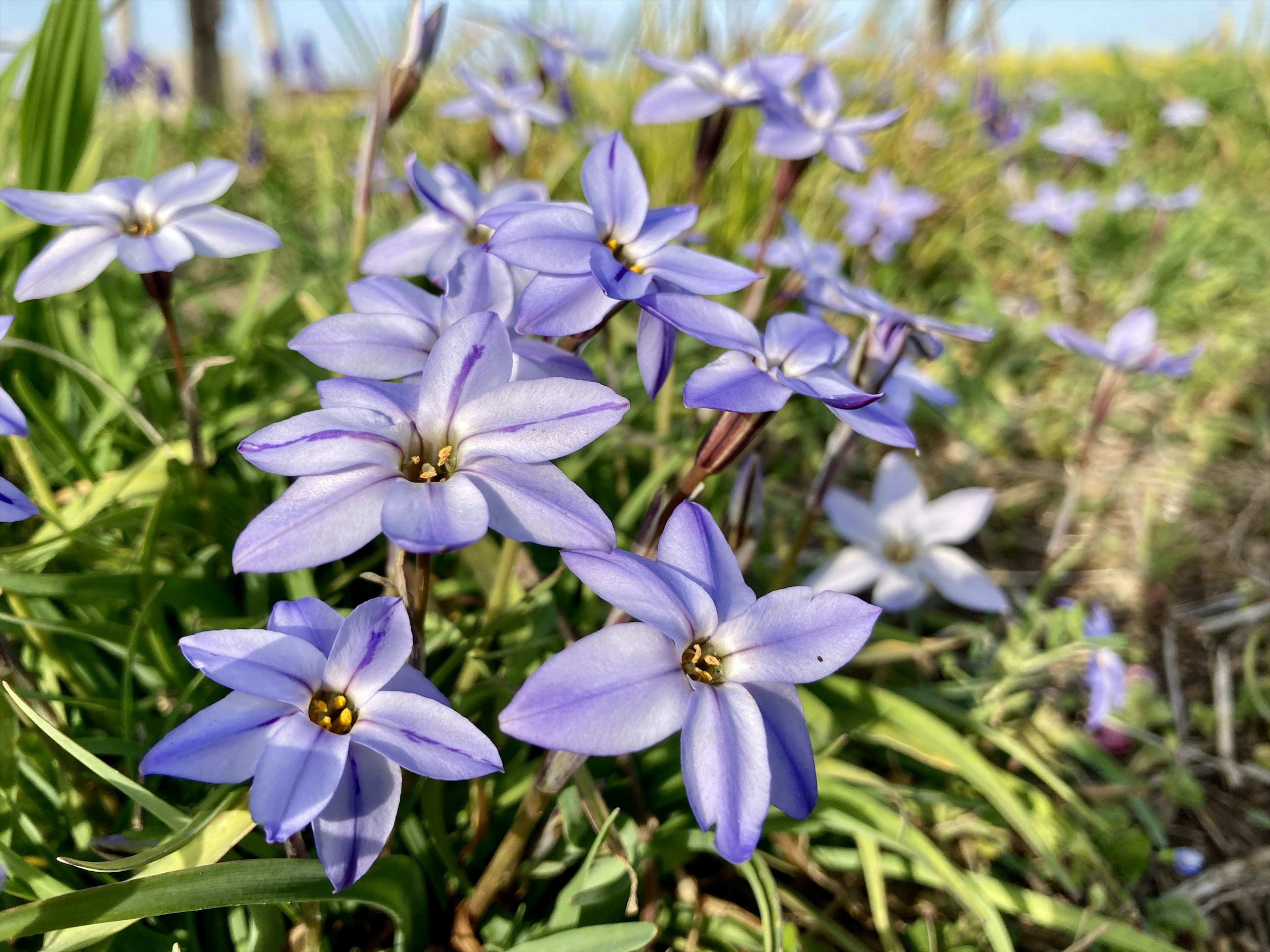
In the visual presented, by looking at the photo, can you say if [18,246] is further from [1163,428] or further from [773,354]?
[1163,428]

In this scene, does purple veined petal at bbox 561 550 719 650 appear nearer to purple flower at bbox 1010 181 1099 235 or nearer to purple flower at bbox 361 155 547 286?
purple flower at bbox 361 155 547 286

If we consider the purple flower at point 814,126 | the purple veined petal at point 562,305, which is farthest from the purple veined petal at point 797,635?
the purple flower at point 814,126

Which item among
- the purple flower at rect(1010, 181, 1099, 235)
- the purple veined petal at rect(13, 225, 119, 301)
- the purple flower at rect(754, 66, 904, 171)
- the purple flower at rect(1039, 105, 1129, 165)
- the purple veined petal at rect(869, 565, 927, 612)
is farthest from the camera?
the purple flower at rect(1039, 105, 1129, 165)

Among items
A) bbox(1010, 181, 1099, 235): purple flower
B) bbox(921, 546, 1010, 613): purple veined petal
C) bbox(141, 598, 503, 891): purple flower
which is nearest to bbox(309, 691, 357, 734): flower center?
bbox(141, 598, 503, 891): purple flower

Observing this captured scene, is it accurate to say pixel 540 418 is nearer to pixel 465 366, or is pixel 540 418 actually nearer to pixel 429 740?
pixel 465 366

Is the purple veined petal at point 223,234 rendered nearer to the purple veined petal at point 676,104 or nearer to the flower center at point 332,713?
the flower center at point 332,713
